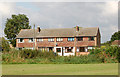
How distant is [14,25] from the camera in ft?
248

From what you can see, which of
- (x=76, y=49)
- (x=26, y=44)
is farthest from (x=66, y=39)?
(x=26, y=44)

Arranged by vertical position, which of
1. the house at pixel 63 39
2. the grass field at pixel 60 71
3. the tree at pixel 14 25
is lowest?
the grass field at pixel 60 71

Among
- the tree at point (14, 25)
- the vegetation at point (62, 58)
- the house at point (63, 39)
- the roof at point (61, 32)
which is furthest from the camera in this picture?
the tree at point (14, 25)

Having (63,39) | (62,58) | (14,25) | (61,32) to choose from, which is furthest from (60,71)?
(14,25)

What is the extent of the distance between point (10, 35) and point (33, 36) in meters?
17.0

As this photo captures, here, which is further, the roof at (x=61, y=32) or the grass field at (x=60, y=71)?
the roof at (x=61, y=32)

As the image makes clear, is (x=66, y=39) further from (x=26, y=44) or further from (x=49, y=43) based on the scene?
(x=26, y=44)

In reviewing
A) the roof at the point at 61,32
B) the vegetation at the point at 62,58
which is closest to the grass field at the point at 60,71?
the vegetation at the point at 62,58

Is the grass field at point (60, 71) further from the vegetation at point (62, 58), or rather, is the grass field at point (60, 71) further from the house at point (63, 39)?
the house at point (63, 39)

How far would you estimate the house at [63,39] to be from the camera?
56062 millimetres

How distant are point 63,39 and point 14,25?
2490 cm

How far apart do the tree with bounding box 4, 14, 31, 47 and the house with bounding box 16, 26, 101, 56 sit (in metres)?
12.7

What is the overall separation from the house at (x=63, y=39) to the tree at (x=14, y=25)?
Result: 12.7 metres

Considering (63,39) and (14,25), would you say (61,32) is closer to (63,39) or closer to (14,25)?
(63,39)
